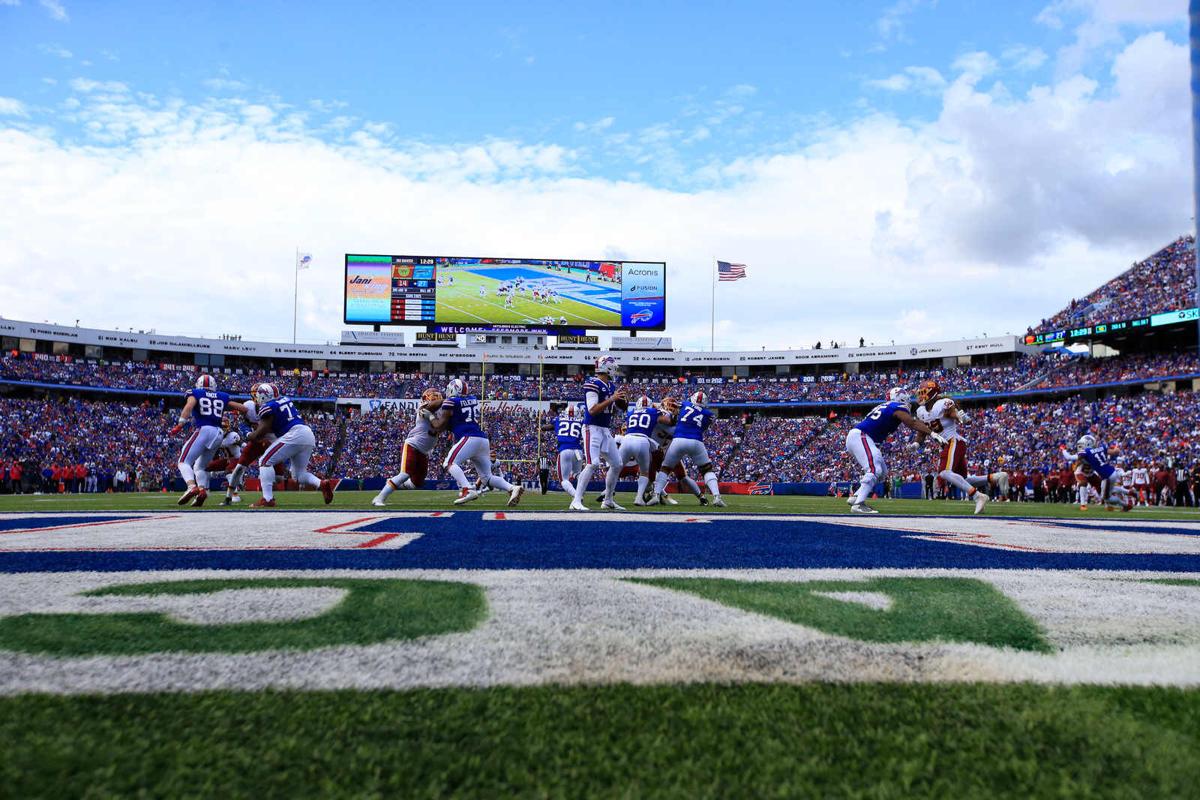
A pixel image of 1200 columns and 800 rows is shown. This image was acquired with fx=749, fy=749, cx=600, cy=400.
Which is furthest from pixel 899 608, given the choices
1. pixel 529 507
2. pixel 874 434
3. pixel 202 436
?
pixel 202 436

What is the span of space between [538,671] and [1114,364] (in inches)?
1771

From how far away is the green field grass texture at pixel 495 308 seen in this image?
4478 cm

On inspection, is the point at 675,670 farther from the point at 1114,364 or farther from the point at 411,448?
the point at 1114,364

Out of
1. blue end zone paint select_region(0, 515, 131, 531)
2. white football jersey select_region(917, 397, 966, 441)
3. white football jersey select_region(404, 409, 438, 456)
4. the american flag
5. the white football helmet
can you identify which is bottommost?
blue end zone paint select_region(0, 515, 131, 531)

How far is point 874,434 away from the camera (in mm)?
11547

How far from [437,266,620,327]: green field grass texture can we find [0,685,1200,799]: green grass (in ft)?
144

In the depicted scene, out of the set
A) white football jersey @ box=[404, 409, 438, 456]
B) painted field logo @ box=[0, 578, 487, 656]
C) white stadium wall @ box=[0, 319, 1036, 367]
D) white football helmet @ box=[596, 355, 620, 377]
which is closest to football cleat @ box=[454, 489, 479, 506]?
white football jersey @ box=[404, 409, 438, 456]

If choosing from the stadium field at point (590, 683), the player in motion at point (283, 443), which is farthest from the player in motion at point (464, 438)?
the stadium field at point (590, 683)

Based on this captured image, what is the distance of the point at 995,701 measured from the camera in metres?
1.47

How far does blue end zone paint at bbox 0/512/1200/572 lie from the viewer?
3.45 meters

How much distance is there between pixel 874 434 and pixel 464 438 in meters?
6.23

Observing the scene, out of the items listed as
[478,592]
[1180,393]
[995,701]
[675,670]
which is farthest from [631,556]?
[1180,393]

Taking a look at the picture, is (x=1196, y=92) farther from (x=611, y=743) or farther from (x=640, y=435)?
(x=640, y=435)

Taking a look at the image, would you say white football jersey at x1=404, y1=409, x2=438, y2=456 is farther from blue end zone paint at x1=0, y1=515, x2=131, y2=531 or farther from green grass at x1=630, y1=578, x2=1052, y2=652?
green grass at x1=630, y1=578, x2=1052, y2=652
